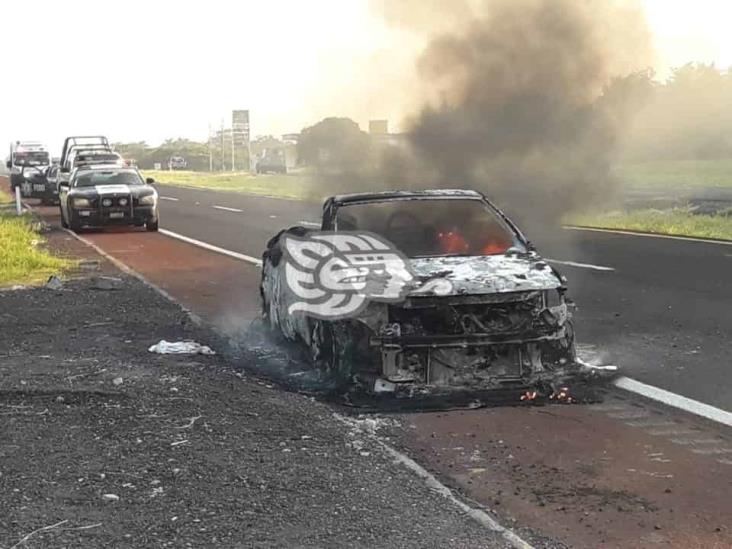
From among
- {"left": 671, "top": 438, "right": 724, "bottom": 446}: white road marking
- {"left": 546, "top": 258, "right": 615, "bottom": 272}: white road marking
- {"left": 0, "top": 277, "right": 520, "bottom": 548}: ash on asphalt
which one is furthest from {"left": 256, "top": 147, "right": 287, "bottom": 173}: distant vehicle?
{"left": 671, "top": 438, "right": 724, "bottom": 446}: white road marking

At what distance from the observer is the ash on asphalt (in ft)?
12.9

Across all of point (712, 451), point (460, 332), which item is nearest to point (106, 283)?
point (460, 332)

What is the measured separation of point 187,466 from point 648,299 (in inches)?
275

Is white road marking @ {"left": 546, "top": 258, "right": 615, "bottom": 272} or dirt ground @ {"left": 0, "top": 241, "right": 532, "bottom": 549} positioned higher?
white road marking @ {"left": 546, "top": 258, "right": 615, "bottom": 272}

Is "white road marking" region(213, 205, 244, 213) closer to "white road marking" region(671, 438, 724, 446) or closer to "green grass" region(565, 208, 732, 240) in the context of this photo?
"green grass" region(565, 208, 732, 240)

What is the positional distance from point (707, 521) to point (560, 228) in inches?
562

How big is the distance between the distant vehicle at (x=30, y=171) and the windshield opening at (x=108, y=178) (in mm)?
10497

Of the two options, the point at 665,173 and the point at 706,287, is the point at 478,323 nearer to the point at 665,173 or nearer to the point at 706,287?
the point at 706,287

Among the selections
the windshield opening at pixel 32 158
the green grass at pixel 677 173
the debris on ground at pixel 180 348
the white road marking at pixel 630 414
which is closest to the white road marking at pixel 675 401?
the white road marking at pixel 630 414

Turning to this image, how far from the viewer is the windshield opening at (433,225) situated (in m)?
7.29

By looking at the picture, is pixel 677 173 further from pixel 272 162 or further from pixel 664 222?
pixel 272 162

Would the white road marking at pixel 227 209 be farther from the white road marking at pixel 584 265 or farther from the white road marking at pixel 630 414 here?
the white road marking at pixel 630 414

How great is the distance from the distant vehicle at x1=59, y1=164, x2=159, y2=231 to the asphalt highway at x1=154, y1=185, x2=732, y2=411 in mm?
1014

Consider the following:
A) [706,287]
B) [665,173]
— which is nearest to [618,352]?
[706,287]
